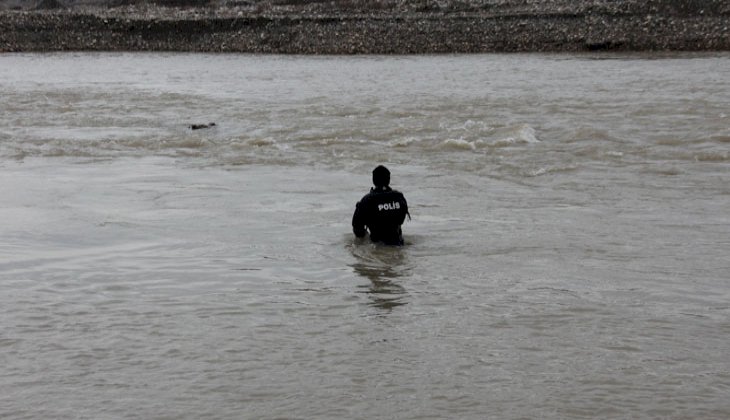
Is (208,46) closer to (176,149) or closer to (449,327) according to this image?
(176,149)

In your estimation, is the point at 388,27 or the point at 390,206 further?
the point at 388,27

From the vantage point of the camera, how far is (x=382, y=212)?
9.99 metres

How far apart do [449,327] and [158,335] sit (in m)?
2.23

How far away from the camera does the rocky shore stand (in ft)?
166

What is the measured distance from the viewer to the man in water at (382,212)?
9906 mm

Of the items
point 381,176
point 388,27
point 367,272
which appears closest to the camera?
point 367,272

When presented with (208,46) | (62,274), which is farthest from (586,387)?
(208,46)

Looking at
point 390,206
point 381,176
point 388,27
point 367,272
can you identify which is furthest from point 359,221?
point 388,27

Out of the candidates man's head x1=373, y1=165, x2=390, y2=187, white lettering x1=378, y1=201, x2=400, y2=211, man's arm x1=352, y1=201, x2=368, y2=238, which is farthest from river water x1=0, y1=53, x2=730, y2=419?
man's head x1=373, y1=165, x2=390, y2=187

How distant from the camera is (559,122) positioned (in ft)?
72.9

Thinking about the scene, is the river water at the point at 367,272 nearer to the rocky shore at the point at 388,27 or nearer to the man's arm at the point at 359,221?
the man's arm at the point at 359,221

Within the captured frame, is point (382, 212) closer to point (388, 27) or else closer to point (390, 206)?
point (390, 206)

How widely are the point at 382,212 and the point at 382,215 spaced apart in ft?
0.13

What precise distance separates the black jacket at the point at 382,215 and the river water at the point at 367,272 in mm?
175
